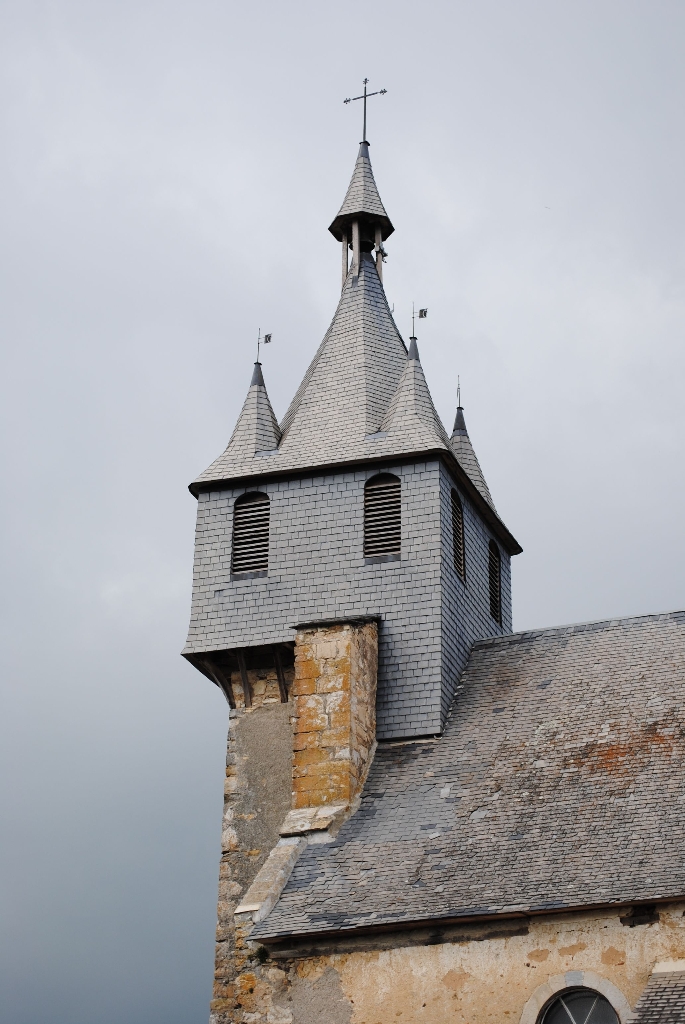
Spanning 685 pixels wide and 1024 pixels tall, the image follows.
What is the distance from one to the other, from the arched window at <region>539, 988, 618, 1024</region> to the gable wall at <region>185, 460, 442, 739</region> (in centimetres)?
479

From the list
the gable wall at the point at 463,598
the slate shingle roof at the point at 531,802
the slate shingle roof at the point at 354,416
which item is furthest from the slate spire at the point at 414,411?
the slate shingle roof at the point at 531,802

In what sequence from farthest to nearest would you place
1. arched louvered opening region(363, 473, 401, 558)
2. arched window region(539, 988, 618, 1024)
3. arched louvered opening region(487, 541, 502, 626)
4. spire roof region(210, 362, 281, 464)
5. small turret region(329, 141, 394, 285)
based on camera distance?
small turret region(329, 141, 394, 285) < arched louvered opening region(487, 541, 502, 626) < spire roof region(210, 362, 281, 464) < arched louvered opening region(363, 473, 401, 558) < arched window region(539, 988, 618, 1024)

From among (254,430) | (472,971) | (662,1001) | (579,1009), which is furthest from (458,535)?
(662,1001)

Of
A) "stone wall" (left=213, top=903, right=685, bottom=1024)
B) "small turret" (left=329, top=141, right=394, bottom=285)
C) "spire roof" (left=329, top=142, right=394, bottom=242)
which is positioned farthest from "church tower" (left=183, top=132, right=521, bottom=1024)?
"spire roof" (left=329, top=142, right=394, bottom=242)

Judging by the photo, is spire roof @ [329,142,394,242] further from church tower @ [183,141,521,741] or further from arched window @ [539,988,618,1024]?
arched window @ [539,988,618,1024]

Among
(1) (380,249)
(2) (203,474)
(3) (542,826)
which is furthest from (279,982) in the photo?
(1) (380,249)

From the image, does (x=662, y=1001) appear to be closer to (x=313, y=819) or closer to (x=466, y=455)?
(x=313, y=819)

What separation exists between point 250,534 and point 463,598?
3305 millimetres

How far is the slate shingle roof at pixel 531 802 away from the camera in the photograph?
52.3 feet

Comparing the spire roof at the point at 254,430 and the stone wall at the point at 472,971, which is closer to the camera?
the stone wall at the point at 472,971

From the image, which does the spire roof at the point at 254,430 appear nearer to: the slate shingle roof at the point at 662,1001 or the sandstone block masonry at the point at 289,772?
the sandstone block masonry at the point at 289,772

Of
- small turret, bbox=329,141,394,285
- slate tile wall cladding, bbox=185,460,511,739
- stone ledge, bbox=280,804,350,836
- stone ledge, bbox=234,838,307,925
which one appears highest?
small turret, bbox=329,141,394,285

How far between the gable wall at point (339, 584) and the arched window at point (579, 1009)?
4790 mm

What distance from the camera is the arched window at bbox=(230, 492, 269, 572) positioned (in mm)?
21750
